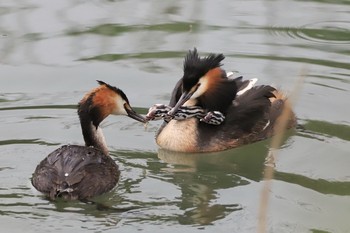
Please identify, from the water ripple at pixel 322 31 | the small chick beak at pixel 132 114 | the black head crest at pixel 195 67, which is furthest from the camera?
the water ripple at pixel 322 31

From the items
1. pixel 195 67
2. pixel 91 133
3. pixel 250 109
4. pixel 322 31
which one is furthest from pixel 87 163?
pixel 322 31

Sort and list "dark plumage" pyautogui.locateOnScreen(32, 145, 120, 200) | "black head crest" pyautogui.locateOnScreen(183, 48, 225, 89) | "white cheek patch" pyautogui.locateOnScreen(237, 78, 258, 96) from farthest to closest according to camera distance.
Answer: "white cheek patch" pyautogui.locateOnScreen(237, 78, 258, 96), "black head crest" pyautogui.locateOnScreen(183, 48, 225, 89), "dark plumage" pyautogui.locateOnScreen(32, 145, 120, 200)

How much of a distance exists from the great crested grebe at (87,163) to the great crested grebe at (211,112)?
28.3 inches

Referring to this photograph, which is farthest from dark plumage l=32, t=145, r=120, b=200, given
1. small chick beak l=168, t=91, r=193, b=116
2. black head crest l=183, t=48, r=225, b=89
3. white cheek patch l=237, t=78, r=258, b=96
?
white cheek patch l=237, t=78, r=258, b=96

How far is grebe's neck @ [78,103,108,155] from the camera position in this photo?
8.70 m

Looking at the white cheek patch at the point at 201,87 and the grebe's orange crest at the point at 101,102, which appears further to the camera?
the white cheek patch at the point at 201,87

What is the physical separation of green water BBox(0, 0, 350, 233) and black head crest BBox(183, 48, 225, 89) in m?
0.69

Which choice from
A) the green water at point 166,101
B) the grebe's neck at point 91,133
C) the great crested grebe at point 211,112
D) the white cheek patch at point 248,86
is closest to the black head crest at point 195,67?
the great crested grebe at point 211,112

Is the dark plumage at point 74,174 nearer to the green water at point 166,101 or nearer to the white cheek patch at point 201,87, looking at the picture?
the green water at point 166,101

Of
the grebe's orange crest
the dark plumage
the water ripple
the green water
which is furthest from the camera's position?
the water ripple

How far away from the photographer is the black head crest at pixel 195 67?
938 centimetres

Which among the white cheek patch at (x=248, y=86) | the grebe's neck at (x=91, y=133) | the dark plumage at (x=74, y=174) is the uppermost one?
the white cheek patch at (x=248, y=86)

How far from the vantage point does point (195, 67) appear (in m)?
9.42

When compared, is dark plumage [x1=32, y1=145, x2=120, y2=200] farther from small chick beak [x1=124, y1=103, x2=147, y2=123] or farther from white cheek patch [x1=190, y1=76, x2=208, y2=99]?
white cheek patch [x1=190, y1=76, x2=208, y2=99]
